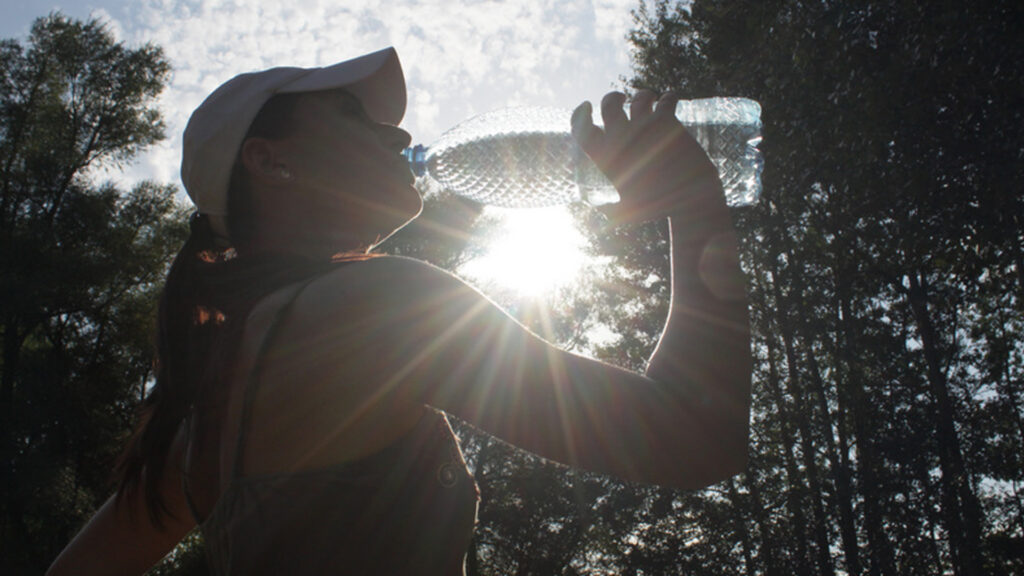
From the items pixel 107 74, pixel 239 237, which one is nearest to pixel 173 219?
pixel 107 74

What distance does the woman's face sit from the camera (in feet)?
4.10

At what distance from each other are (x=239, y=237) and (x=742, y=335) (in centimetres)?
95

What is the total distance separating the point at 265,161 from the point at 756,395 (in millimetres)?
18141

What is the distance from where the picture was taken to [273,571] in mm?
→ 863

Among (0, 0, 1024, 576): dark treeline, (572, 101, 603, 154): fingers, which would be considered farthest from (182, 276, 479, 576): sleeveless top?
(0, 0, 1024, 576): dark treeline

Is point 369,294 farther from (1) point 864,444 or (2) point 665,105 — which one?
(1) point 864,444

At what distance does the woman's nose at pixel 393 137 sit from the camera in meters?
1.39

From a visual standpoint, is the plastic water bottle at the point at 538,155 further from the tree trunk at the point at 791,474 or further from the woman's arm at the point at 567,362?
the tree trunk at the point at 791,474

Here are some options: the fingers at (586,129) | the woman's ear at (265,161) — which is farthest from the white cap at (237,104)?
the fingers at (586,129)

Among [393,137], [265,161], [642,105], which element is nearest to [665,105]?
[642,105]

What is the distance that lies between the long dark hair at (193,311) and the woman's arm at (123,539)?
3 centimetres

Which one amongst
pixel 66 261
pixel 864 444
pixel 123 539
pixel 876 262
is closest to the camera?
pixel 123 539

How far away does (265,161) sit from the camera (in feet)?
4.15

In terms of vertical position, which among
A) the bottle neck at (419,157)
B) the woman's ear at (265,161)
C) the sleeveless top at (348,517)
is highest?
the bottle neck at (419,157)
